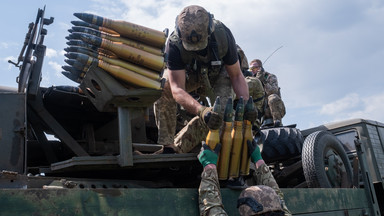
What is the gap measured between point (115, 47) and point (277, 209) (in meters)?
1.50

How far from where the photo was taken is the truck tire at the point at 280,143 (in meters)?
4.40

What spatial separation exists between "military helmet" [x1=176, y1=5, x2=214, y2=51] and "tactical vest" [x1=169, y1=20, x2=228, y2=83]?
9 centimetres

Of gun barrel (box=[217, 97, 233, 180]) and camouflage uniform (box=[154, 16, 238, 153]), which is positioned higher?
camouflage uniform (box=[154, 16, 238, 153])

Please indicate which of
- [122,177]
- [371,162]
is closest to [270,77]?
[371,162]

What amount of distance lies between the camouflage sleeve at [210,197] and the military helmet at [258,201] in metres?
0.15

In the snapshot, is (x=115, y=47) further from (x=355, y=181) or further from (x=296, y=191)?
(x=355, y=181)

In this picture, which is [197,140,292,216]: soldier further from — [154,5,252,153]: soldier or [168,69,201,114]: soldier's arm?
[168,69,201,114]: soldier's arm

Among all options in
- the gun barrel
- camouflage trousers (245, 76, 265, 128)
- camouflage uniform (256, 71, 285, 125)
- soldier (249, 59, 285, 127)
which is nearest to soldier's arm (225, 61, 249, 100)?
the gun barrel

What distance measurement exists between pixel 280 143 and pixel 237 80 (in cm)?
105

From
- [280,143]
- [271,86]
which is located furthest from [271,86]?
[280,143]

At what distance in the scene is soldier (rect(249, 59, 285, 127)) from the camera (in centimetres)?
669

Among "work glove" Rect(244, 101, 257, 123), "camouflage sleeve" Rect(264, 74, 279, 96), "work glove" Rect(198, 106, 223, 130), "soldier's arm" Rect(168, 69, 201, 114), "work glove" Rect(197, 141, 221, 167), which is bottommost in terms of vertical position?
"work glove" Rect(197, 141, 221, 167)

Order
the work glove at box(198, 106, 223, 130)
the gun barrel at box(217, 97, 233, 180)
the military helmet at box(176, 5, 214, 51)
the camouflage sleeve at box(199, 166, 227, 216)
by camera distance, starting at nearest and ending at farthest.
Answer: the camouflage sleeve at box(199, 166, 227, 216) → the work glove at box(198, 106, 223, 130) → the gun barrel at box(217, 97, 233, 180) → the military helmet at box(176, 5, 214, 51)

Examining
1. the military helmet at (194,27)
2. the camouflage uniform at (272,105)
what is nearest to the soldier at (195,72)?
the military helmet at (194,27)
